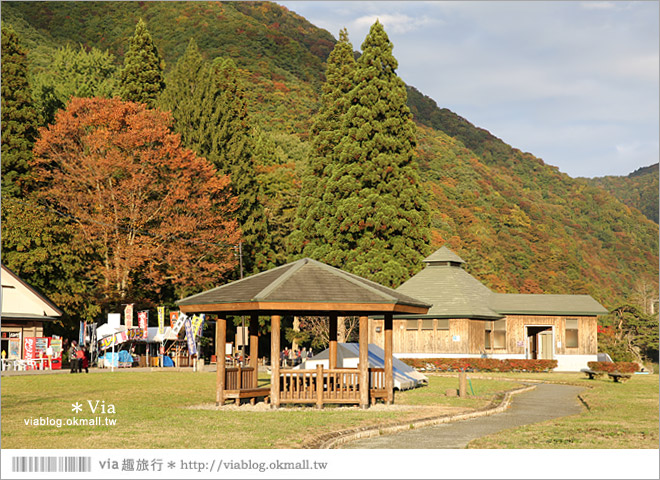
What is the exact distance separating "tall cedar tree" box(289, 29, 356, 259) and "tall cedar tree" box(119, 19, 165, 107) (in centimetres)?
1412

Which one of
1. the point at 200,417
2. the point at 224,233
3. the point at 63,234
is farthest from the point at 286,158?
the point at 200,417

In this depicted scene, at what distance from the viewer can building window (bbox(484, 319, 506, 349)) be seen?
46.5 meters

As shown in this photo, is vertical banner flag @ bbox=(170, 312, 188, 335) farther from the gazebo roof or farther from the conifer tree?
the gazebo roof

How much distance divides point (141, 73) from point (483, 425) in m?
51.6

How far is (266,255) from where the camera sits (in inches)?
2315

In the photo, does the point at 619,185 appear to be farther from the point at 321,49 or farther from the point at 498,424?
the point at 498,424

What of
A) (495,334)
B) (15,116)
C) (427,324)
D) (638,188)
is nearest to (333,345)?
(427,324)

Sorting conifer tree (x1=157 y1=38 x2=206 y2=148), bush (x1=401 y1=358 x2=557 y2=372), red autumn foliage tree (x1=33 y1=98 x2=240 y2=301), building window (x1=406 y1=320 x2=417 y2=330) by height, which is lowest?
bush (x1=401 y1=358 x2=557 y2=372)

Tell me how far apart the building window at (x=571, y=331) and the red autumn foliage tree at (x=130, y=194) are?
74.4ft

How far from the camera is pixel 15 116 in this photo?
48844mm

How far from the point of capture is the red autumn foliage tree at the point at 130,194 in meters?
45.8

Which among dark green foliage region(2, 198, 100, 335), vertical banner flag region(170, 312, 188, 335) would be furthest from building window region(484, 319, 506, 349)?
dark green foliage region(2, 198, 100, 335)

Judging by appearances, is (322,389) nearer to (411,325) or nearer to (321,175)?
(411,325)

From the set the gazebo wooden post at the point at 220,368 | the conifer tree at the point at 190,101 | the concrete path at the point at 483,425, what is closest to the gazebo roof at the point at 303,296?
the gazebo wooden post at the point at 220,368
